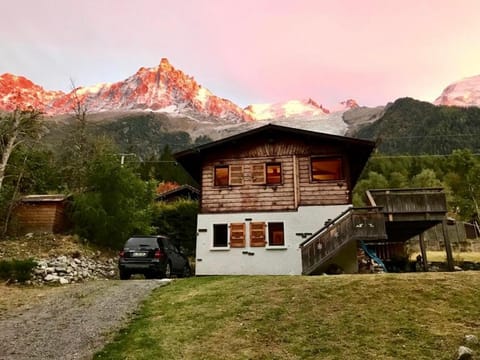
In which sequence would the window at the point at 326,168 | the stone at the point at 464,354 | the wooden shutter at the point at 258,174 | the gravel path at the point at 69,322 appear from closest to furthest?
the stone at the point at 464,354
the gravel path at the point at 69,322
the window at the point at 326,168
the wooden shutter at the point at 258,174

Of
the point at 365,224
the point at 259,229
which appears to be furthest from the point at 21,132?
the point at 365,224

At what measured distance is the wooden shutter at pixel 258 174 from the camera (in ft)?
69.6

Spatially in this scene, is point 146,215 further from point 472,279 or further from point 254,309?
point 472,279

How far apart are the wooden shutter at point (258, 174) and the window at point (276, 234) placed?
7.94 ft

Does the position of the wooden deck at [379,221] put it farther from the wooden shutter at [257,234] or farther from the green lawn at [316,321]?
the green lawn at [316,321]

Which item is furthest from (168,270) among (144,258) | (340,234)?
(340,234)

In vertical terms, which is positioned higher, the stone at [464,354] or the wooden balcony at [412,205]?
the wooden balcony at [412,205]

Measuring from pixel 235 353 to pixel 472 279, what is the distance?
7874 mm

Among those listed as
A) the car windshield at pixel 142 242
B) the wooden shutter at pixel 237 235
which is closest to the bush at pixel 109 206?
the car windshield at pixel 142 242

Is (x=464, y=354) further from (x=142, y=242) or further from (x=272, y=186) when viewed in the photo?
(x=272, y=186)

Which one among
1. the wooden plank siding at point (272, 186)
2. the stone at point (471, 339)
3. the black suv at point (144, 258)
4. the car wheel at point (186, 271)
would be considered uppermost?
the wooden plank siding at point (272, 186)

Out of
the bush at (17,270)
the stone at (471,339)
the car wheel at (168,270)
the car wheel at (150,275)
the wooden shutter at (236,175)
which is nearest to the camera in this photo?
the stone at (471,339)

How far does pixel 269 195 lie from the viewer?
20859 mm

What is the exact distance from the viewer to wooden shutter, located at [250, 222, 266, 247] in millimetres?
20009
